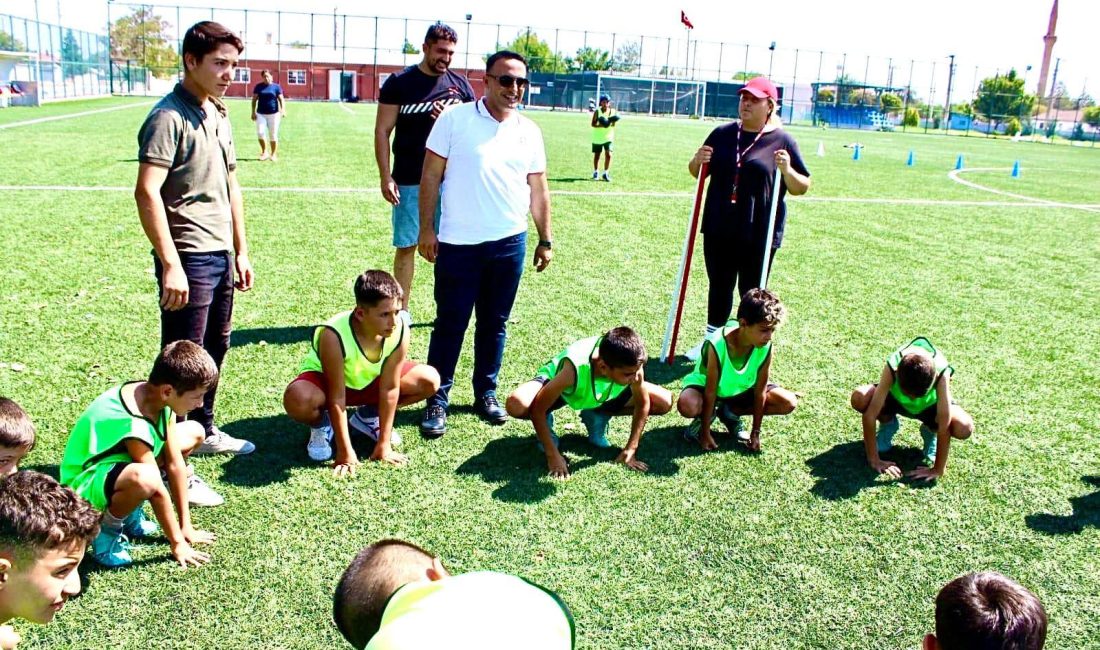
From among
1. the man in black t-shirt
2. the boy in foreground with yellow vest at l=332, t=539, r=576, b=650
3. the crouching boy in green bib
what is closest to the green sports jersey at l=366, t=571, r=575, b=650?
the boy in foreground with yellow vest at l=332, t=539, r=576, b=650

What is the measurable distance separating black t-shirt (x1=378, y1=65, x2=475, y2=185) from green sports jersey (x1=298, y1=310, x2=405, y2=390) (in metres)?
1.84

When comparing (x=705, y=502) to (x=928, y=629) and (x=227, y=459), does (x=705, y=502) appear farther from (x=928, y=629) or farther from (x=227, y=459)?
(x=227, y=459)

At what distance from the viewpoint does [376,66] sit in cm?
6400

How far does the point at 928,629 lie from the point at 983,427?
7.59 feet

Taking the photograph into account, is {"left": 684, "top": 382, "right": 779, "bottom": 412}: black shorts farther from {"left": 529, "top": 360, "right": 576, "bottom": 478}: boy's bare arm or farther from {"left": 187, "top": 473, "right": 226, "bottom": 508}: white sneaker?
{"left": 187, "top": 473, "right": 226, "bottom": 508}: white sneaker

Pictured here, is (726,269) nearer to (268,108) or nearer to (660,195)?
(660,195)

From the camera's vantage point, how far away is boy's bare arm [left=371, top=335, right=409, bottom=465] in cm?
430

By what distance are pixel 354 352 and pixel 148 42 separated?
75.6m

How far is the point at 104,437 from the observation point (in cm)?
326

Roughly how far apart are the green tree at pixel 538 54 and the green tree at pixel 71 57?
3446cm

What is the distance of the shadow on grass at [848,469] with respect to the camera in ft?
14.0

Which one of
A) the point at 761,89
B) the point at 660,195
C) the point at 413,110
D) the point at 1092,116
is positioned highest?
the point at 1092,116

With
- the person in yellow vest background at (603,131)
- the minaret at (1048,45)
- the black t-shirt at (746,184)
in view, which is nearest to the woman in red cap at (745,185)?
the black t-shirt at (746,184)

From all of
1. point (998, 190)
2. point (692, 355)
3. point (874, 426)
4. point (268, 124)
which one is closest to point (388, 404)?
point (874, 426)
